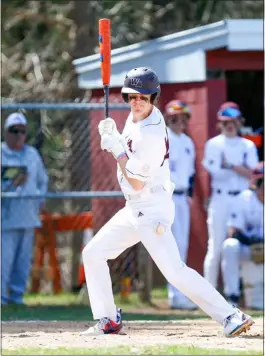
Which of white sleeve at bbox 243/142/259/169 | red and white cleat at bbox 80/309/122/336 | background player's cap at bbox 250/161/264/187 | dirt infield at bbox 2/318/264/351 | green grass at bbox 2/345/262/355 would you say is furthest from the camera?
white sleeve at bbox 243/142/259/169

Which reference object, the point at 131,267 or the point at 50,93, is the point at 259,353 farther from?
the point at 50,93

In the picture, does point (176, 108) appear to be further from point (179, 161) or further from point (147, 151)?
point (147, 151)

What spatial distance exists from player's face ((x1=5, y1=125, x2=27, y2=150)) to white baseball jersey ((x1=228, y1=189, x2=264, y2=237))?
2.39m

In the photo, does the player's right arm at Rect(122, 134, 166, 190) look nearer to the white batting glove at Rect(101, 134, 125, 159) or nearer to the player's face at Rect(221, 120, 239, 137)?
the white batting glove at Rect(101, 134, 125, 159)

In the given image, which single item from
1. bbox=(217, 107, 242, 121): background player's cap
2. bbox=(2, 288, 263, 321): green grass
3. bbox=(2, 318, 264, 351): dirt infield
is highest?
bbox=(217, 107, 242, 121): background player's cap

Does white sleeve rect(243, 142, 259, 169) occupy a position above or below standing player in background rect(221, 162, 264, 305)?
above

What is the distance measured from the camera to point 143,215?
8.18 metres

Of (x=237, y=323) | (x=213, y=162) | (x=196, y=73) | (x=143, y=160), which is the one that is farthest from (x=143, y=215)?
(x=196, y=73)

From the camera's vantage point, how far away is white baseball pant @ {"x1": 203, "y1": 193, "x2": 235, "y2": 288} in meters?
12.3

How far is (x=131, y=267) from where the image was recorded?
42.8 feet

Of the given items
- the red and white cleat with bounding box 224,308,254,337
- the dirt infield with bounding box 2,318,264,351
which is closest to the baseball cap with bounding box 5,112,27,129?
the dirt infield with bounding box 2,318,264,351

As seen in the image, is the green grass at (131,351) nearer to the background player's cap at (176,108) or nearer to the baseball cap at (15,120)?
the baseball cap at (15,120)

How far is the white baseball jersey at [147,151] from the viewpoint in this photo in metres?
7.98

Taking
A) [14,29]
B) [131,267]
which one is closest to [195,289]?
[131,267]
